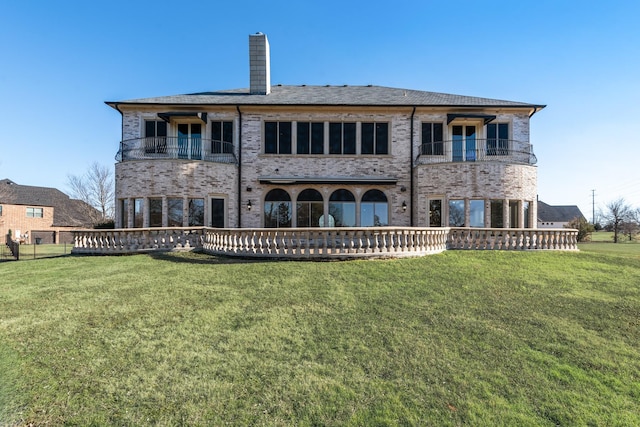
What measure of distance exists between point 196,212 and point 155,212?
2133mm

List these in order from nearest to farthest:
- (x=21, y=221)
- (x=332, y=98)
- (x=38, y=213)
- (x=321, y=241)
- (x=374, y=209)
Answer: (x=321, y=241), (x=374, y=209), (x=332, y=98), (x=21, y=221), (x=38, y=213)

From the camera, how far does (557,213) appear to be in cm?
7456

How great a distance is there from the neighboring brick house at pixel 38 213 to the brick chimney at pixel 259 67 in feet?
108

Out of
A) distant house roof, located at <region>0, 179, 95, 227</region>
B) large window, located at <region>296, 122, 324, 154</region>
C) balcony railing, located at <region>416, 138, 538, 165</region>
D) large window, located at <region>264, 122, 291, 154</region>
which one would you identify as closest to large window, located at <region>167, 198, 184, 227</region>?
large window, located at <region>264, 122, 291, 154</region>

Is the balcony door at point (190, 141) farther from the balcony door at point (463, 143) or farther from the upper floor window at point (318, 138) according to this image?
the balcony door at point (463, 143)

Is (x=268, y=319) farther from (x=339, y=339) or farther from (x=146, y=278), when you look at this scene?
(x=146, y=278)

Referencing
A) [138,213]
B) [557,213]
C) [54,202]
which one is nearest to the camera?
[138,213]

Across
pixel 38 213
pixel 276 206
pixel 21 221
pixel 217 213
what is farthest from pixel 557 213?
pixel 21 221

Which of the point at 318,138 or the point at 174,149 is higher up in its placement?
the point at 318,138

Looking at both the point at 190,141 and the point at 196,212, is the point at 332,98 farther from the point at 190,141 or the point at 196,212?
the point at 196,212

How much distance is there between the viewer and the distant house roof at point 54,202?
41.9 m

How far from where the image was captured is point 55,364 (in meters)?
5.01

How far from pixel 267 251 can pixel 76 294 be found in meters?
Answer: 5.64

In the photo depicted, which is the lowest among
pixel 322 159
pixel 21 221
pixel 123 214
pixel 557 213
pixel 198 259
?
pixel 198 259
